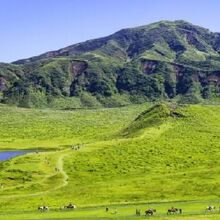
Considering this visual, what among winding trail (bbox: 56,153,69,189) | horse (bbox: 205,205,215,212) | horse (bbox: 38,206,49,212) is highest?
winding trail (bbox: 56,153,69,189)

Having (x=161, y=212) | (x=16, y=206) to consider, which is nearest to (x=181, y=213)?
(x=161, y=212)

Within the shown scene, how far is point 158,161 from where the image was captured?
19500 cm

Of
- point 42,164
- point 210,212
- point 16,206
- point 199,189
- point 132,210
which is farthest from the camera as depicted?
point 42,164

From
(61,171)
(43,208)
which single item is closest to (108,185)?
(61,171)

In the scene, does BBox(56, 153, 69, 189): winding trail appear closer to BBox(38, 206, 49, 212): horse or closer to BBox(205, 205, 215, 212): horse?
BBox(38, 206, 49, 212): horse

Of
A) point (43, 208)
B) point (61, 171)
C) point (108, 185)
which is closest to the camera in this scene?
point (43, 208)

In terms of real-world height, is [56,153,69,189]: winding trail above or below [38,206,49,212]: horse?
above

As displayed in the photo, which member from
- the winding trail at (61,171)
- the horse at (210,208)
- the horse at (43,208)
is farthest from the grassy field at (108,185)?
the horse at (43,208)

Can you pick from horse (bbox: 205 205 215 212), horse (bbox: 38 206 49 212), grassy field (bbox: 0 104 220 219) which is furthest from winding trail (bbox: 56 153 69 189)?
horse (bbox: 205 205 215 212)

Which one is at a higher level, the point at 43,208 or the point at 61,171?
the point at 61,171

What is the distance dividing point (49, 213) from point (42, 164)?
6591 centimetres

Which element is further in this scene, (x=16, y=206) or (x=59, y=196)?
(x=59, y=196)

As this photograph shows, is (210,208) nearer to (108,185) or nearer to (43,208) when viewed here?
(43,208)

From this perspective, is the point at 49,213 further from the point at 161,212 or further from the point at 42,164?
the point at 42,164
